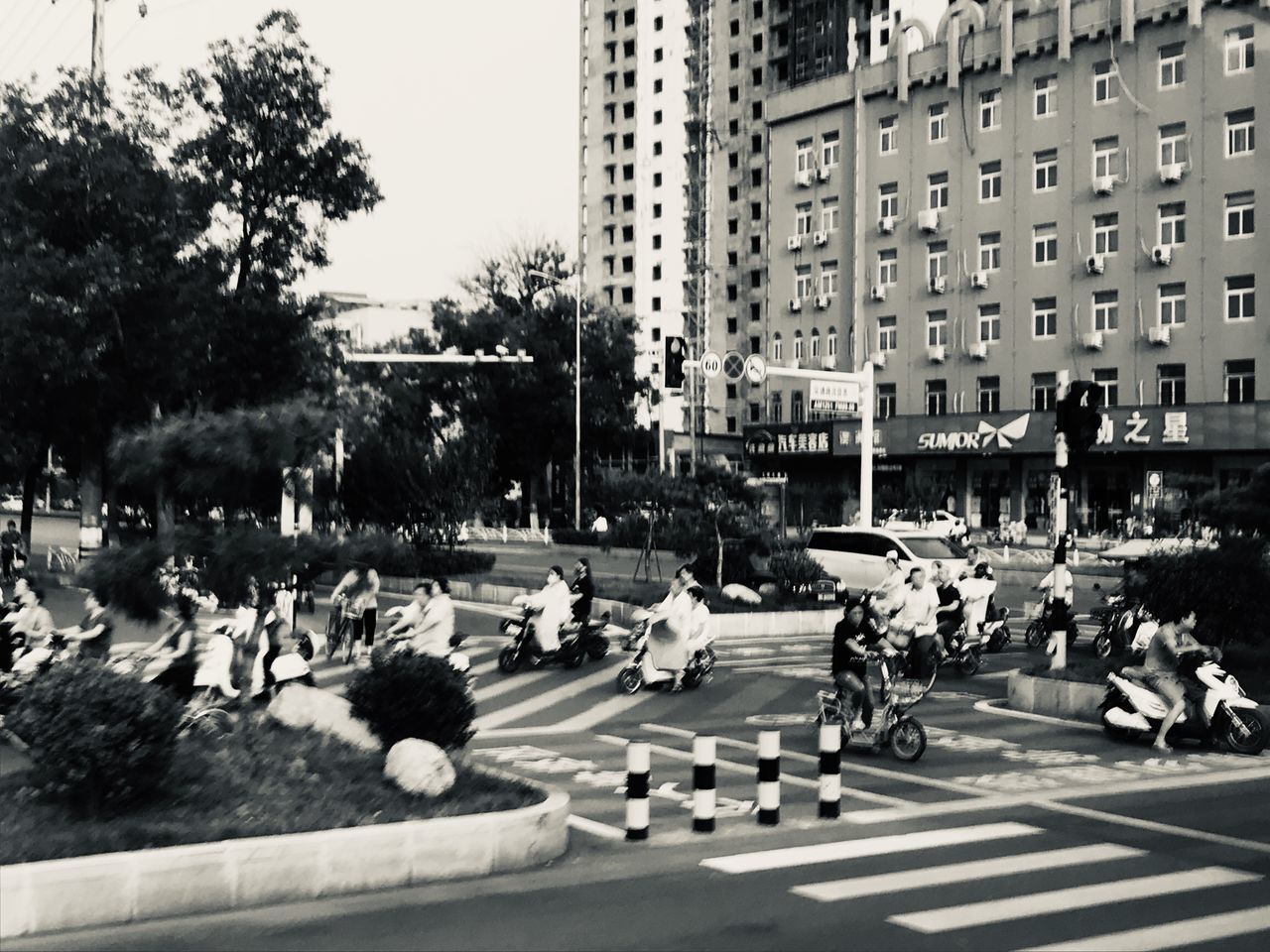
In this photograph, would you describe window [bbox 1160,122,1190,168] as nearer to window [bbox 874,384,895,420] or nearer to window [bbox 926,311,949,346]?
window [bbox 926,311,949,346]

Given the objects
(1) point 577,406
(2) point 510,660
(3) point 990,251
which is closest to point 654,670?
(2) point 510,660

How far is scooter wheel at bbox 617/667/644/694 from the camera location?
18.8 m

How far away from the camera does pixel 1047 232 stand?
182 feet

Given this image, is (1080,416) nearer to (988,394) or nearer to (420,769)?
(420,769)

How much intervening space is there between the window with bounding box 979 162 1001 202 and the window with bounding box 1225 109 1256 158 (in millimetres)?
9538

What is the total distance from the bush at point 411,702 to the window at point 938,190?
171ft

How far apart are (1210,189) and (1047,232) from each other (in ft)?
21.9

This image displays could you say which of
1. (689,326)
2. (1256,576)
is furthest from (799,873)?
(689,326)

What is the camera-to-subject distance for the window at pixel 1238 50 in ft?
162

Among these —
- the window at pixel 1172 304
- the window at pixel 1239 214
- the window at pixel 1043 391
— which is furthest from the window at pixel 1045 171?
the window at pixel 1239 214

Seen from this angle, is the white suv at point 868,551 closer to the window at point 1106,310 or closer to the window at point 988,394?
the window at point 1106,310

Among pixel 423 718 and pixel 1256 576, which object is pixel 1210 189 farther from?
pixel 423 718

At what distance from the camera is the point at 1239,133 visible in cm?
4966

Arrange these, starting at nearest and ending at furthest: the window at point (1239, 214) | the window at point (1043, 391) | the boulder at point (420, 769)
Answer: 1. the boulder at point (420, 769)
2. the window at point (1239, 214)
3. the window at point (1043, 391)
